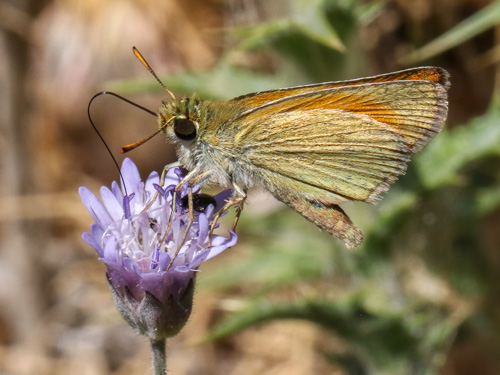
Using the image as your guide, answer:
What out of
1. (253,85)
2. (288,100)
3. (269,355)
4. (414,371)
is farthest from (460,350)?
(288,100)

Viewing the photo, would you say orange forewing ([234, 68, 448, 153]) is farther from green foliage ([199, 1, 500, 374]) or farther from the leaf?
the leaf

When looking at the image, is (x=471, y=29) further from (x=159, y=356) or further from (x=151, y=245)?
(x=159, y=356)

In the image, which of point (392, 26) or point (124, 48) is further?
point (124, 48)

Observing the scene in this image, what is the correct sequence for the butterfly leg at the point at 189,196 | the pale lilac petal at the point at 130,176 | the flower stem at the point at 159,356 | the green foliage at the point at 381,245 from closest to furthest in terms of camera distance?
the flower stem at the point at 159,356, the butterfly leg at the point at 189,196, the pale lilac petal at the point at 130,176, the green foliage at the point at 381,245

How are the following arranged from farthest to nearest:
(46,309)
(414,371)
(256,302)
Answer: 1. (46,309)
2. (414,371)
3. (256,302)

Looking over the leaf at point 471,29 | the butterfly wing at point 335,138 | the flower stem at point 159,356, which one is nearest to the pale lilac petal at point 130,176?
the butterfly wing at point 335,138

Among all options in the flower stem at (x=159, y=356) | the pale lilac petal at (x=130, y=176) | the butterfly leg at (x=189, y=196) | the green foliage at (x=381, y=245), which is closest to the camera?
the flower stem at (x=159, y=356)

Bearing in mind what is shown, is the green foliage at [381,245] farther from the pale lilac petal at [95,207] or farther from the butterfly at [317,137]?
the pale lilac petal at [95,207]

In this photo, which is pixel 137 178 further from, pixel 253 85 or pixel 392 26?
pixel 392 26
